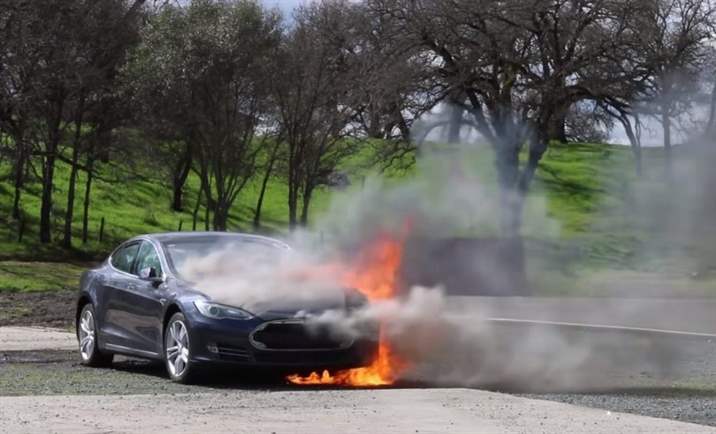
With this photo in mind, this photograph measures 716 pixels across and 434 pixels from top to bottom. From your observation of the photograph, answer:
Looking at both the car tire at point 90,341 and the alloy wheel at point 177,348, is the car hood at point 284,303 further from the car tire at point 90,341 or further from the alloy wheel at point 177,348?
the car tire at point 90,341

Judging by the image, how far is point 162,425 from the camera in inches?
396

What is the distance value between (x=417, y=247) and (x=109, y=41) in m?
26.7

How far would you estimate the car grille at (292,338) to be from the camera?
13.1 m

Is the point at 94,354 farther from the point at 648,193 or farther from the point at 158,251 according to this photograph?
the point at 648,193

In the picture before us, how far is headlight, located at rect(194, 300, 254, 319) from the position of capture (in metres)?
13.2

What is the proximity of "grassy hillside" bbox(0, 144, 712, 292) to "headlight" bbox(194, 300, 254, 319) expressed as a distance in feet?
23.9

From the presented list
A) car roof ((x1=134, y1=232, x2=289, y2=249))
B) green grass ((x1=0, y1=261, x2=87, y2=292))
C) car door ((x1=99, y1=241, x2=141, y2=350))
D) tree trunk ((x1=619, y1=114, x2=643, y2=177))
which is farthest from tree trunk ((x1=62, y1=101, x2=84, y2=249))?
car roof ((x1=134, y1=232, x2=289, y2=249))

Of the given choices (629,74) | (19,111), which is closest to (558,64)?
(629,74)

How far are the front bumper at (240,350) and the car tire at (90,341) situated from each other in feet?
8.42

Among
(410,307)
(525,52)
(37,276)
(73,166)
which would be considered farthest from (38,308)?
(73,166)

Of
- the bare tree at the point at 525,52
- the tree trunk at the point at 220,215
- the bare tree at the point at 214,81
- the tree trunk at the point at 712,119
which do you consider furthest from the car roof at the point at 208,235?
the tree trunk at the point at 220,215

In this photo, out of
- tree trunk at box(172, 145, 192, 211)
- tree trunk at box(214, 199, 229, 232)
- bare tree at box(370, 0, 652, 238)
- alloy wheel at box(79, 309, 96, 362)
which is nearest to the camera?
alloy wheel at box(79, 309, 96, 362)

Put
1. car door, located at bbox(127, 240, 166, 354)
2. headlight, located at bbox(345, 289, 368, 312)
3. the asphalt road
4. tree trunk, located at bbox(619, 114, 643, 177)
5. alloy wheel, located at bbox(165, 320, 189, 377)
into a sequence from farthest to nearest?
tree trunk, located at bbox(619, 114, 643, 177) → car door, located at bbox(127, 240, 166, 354) → headlight, located at bbox(345, 289, 368, 312) → alloy wheel, located at bbox(165, 320, 189, 377) → the asphalt road

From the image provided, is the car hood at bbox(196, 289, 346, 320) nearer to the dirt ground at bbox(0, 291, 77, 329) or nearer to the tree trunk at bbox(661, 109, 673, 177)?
the tree trunk at bbox(661, 109, 673, 177)
